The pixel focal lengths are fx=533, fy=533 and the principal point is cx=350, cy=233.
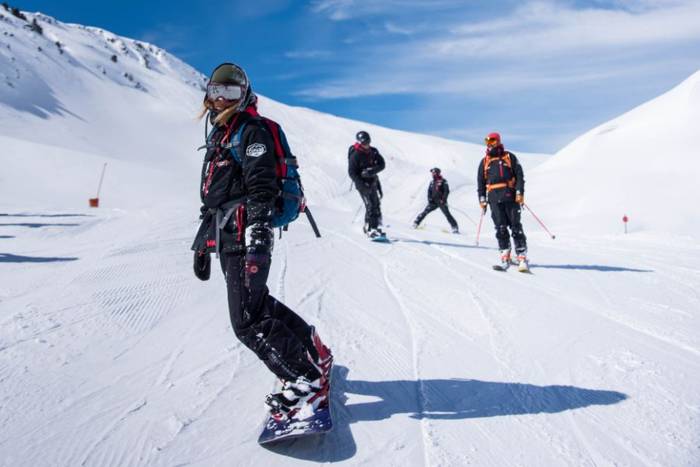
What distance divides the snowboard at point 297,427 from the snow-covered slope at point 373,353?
76 mm

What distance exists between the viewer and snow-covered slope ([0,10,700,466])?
279 centimetres

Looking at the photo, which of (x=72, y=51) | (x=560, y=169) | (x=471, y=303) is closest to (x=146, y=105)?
(x=72, y=51)

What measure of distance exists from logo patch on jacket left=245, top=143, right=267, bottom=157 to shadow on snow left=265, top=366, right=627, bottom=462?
5.02ft

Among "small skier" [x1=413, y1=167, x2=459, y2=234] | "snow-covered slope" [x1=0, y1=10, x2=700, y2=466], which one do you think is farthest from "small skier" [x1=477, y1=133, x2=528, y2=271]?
"small skier" [x1=413, y1=167, x2=459, y2=234]

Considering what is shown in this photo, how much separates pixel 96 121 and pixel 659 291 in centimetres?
4436

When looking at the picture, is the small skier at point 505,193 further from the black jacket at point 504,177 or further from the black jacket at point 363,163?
the black jacket at point 363,163

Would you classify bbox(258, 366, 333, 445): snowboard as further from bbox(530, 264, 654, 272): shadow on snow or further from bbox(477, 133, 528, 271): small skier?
bbox(530, 264, 654, 272): shadow on snow

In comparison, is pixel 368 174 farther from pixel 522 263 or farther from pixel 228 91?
pixel 228 91

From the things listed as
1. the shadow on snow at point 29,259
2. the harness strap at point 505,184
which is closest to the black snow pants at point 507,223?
the harness strap at point 505,184

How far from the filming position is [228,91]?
307 cm

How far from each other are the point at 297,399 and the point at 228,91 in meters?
1.79

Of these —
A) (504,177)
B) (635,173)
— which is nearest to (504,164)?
(504,177)

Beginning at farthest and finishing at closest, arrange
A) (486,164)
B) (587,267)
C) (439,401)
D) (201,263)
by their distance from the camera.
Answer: (587,267), (486,164), (439,401), (201,263)

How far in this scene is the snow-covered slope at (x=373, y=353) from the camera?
2785mm
